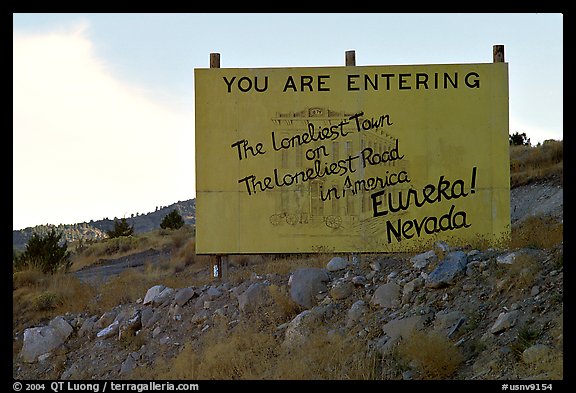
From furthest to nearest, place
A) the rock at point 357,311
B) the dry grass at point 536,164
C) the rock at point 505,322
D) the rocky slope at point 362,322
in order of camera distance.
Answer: the dry grass at point 536,164
the rock at point 357,311
the rock at point 505,322
the rocky slope at point 362,322

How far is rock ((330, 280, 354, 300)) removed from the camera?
40.7 ft

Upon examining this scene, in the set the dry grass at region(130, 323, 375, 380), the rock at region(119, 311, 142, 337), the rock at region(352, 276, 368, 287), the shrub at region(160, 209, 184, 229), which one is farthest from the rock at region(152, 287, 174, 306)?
the shrub at region(160, 209, 184, 229)

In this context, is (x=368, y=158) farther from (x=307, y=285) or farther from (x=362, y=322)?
(x=362, y=322)

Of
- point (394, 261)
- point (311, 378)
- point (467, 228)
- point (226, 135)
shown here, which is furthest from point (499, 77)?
point (311, 378)

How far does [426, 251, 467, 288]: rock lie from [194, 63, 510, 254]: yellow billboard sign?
3447 mm

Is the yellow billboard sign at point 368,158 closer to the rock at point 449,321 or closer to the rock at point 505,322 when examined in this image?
the rock at point 449,321

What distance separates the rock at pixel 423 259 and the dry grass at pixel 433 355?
9.29 ft

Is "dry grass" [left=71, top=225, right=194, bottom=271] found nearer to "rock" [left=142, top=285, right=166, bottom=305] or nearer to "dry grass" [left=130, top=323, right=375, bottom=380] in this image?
"rock" [left=142, top=285, right=166, bottom=305]

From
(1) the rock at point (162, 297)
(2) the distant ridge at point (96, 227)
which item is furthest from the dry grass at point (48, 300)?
(2) the distant ridge at point (96, 227)

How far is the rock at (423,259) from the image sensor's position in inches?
492

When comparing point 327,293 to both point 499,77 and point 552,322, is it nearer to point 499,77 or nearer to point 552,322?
point 552,322

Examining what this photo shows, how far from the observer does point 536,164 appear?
30.6 meters

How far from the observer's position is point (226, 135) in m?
15.7
